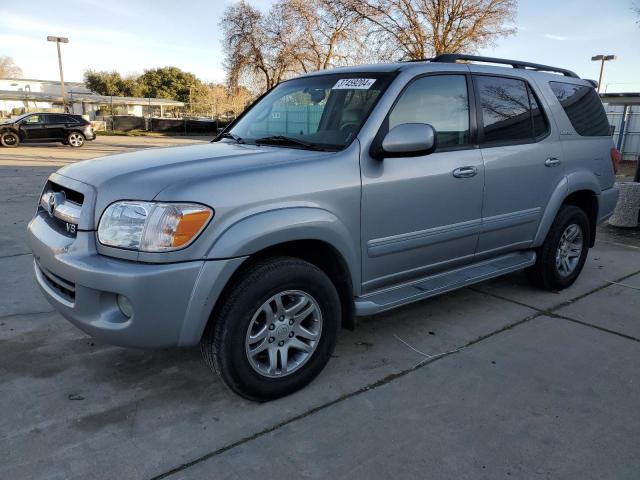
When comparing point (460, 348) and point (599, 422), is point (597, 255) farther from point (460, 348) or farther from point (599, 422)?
point (599, 422)

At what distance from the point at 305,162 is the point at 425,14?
739 inches

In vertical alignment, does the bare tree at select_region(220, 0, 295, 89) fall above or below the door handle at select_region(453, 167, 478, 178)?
above

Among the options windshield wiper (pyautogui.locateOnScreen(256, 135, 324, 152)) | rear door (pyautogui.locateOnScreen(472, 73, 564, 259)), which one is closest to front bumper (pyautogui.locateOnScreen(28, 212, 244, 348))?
windshield wiper (pyautogui.locateOnScreen(256, 135, 324, 152))

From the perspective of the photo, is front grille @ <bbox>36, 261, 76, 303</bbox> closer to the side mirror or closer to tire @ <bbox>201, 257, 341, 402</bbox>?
tire @ <bbox>201, 257, 341, 402</bbox>

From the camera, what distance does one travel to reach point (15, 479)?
2230 millimetres

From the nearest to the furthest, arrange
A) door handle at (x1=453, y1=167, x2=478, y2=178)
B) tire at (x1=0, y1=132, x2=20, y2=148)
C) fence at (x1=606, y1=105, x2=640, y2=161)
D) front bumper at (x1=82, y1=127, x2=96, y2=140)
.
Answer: door handle at (x1=453, y1=167, x2=478, y2=178) < fence at (x1=606, y1=105, x2=640, y2=161) < tire at (x1=0, y1=132, x2=20, y2=148) < front bumper at (x1=82, y1=127, x2=96, y2=140)

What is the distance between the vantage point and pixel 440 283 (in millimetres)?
3576

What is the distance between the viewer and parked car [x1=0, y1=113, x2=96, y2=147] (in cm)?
2166

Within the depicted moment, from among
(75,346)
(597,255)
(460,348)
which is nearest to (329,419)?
(460,348)

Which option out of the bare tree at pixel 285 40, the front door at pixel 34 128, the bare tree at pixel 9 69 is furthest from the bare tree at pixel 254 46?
the bare tree at pixel 9 69

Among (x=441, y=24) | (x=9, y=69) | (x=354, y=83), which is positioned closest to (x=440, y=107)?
(x=354, y=83)

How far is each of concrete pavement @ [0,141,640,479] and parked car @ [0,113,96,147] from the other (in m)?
20.9

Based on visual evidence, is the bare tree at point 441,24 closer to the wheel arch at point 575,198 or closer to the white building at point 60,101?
the wheel arch at point 575,198

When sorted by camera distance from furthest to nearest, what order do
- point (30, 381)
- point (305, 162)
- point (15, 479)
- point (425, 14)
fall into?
point (425, 14) < point (30, 381) < point (305, 162) < point (15, 479)
